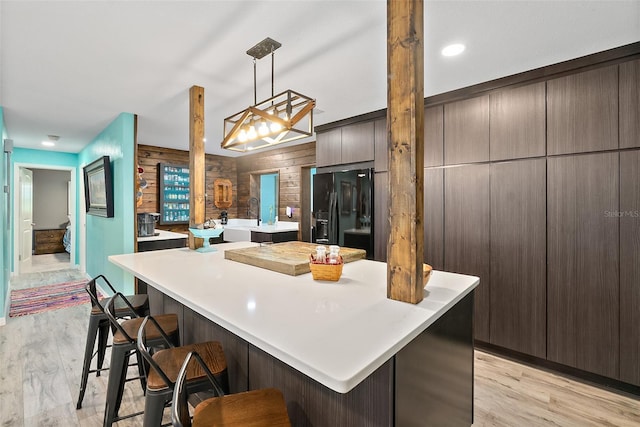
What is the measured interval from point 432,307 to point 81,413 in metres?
2.29

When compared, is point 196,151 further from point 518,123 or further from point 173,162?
point 173,162

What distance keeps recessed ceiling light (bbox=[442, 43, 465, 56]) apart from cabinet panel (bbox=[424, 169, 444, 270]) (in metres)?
1.10

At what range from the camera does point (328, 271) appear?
1596 millimetres

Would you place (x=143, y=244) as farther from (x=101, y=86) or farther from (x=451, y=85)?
(x=451, y=85)

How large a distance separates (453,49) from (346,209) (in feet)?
6.59

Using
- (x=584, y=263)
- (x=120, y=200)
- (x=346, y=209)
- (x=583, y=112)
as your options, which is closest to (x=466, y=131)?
(x=583, y=112)

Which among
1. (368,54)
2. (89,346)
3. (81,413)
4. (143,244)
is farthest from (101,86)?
(81,413)

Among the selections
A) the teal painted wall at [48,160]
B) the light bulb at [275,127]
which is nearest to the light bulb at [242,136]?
the light bulb at [275,127]

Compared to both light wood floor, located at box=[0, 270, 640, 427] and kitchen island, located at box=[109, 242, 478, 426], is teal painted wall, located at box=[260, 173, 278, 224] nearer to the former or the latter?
light wood floor, located at box=[0, 270, 640, 427]

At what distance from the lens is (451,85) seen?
2.74 metres

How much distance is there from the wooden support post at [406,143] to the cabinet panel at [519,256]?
1.77 metres

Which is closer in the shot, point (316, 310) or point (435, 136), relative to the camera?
point (316, 310)

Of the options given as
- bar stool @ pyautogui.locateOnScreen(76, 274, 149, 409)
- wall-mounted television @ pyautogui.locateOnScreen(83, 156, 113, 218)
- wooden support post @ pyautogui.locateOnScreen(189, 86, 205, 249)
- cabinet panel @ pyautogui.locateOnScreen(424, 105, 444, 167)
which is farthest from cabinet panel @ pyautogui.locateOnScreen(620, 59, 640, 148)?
wall-mounted television @ pyautogui.locateOnScreen(83, 156, 113, 218)

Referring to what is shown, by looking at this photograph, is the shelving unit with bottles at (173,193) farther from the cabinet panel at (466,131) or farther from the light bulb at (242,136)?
the cabinet panel at (466,131)
